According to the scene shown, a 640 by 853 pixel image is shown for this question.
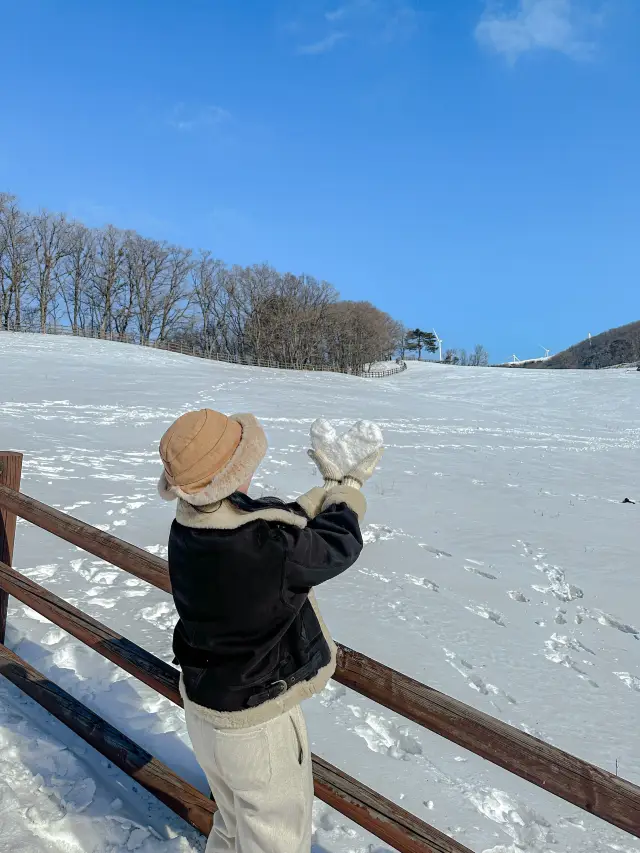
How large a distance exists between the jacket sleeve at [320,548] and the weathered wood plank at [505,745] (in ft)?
1.91

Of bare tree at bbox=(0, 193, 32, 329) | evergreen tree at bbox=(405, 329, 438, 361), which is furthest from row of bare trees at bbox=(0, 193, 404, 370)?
evergreen tree at bbox=(405, 329, 438, 361)

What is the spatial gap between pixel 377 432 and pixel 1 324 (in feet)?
188

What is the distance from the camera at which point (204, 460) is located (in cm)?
173

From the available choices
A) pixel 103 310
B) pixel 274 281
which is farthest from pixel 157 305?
pixel 274 281

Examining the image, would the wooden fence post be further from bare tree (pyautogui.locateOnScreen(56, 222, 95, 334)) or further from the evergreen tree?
the evergreen tree

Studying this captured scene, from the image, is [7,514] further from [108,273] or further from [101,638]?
[108,273]

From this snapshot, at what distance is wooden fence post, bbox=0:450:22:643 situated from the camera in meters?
3.75

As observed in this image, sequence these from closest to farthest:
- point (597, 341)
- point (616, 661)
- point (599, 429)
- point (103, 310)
→ point (616, 661)
point (599, 429)
point (103, 310)
point (597, 341)

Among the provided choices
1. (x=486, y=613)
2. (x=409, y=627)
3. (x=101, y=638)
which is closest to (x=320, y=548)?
(x=101, y=638)

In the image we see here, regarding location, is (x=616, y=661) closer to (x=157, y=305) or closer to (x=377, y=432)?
(x=377, y=432)

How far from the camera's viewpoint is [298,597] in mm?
1798

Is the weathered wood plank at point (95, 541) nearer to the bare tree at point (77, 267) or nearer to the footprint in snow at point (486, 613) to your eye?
the footprint in snow at point (486, 613)

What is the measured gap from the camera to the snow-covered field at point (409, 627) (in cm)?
300

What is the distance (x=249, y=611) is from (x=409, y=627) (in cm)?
439
